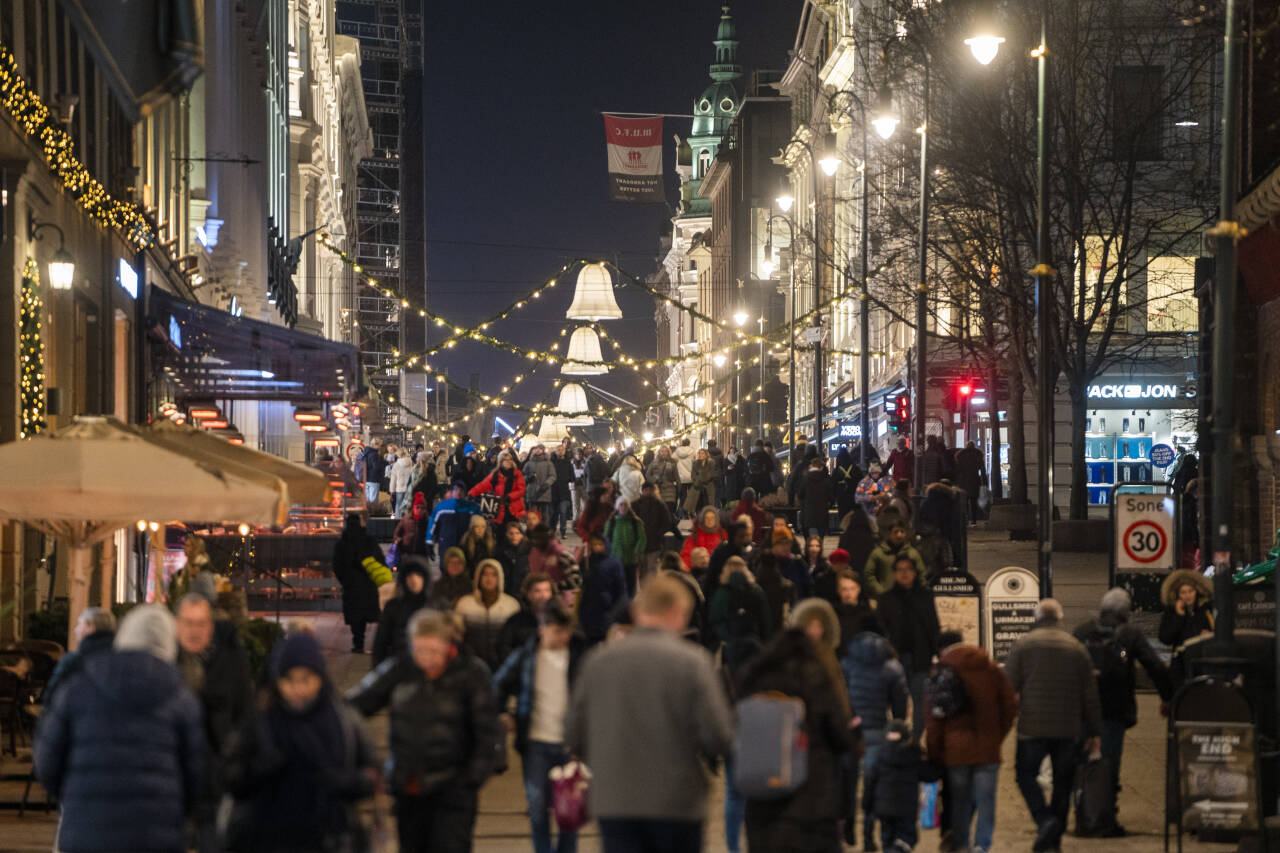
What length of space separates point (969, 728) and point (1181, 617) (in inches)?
176

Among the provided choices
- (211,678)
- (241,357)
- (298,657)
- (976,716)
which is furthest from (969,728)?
(241,357)

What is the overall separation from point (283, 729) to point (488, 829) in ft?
18.6

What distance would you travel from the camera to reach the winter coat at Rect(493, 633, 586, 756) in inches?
404

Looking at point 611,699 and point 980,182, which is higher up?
point 980,182

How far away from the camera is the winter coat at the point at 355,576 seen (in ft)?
69.5

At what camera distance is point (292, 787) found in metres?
7.27

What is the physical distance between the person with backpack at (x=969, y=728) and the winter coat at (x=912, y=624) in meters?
3.50

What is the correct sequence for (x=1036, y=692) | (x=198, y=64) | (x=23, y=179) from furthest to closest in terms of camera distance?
(x=198, y=64), (x=23, y=179), (x=1036, y=692)

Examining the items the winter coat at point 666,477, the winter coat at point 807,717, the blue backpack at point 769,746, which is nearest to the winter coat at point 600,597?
the winter coat at point 807,717

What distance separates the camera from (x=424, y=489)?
32750 mm

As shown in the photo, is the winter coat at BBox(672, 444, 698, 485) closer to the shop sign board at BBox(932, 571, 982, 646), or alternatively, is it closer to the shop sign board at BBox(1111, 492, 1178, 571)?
the shop sign board at BBox(1111, 492, 1178, 571)

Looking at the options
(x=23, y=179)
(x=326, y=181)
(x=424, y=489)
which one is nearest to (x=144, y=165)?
(x=424, y=489)

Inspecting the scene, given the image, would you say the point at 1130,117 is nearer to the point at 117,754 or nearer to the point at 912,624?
the point at 912,624

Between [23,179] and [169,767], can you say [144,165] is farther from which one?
[169,767]
